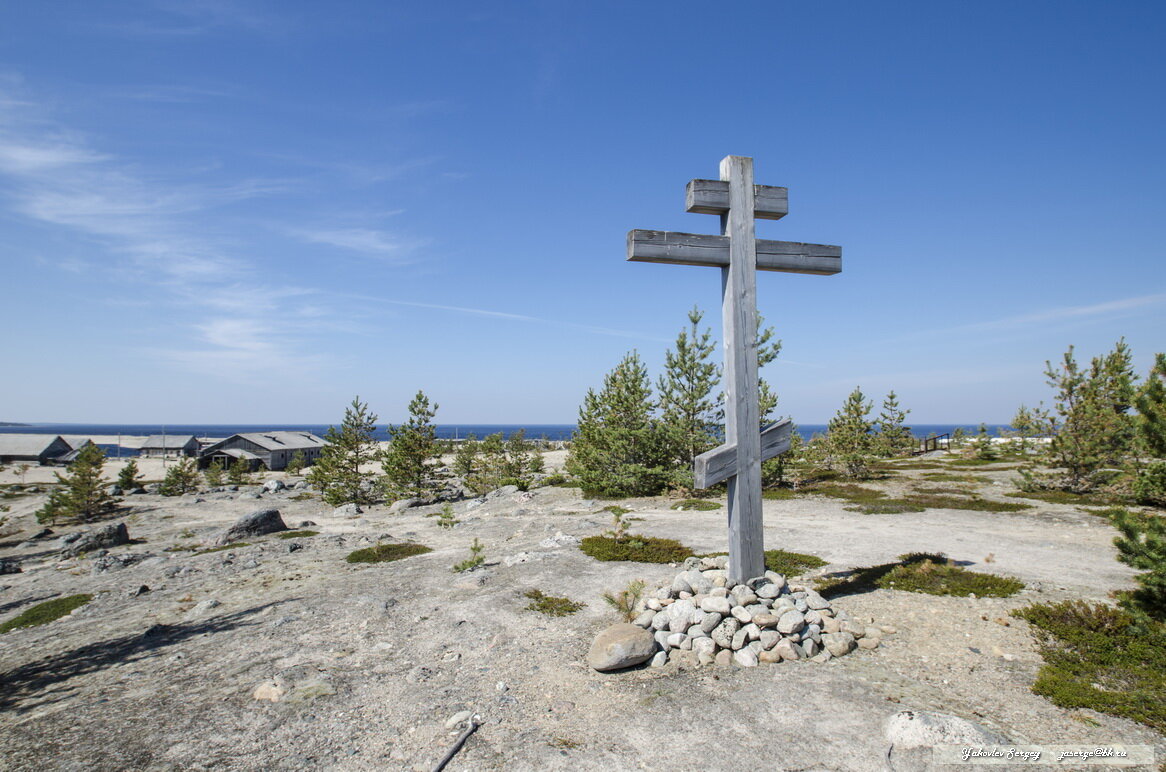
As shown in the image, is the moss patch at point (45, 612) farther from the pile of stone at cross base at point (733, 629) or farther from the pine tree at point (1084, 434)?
the pine tree at point (1084, 434)

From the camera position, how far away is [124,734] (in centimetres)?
536

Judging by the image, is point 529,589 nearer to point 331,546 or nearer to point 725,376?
point 725,376

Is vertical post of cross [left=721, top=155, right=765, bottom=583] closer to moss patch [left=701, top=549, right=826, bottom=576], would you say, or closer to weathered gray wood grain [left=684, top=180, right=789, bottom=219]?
weathered gray wood grain [left=684, top=180, right=789, bottom=219]

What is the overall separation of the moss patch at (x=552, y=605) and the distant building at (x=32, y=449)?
78.2 m

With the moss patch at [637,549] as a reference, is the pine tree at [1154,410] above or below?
above

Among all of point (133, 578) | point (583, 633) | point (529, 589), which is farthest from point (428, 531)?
point (583, 633)

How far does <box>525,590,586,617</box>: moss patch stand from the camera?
27.5 ft

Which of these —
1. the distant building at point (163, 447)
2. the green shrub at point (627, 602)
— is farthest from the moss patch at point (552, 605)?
the distant building at point (163, 447)

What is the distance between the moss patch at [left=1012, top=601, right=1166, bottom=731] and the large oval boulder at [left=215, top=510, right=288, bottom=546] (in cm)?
2277

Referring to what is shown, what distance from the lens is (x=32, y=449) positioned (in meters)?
59.6

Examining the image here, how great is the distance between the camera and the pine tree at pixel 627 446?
23375 millimetres

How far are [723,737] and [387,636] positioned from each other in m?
5.17

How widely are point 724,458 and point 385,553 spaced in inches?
417

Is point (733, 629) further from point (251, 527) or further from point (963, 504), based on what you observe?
point (251, 527)
